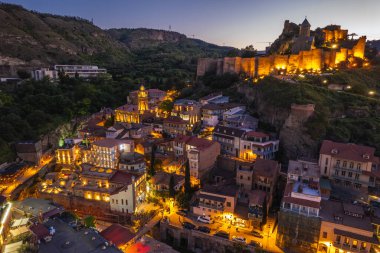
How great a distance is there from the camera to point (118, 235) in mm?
28016

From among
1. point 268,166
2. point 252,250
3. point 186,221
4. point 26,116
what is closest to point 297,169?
point 268,166

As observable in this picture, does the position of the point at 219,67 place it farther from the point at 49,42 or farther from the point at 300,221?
the point at 49,42

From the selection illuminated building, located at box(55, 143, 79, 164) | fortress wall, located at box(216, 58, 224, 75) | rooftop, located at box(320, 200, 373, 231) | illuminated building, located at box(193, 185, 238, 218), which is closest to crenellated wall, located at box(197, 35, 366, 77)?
fortress wall, located at box(216, 58, 224, 75)

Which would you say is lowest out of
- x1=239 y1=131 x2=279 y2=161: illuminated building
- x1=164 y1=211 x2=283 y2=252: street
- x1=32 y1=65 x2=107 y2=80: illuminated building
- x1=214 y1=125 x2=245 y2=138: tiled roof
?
x1=164 y1=211 x2=283 y2=252: street

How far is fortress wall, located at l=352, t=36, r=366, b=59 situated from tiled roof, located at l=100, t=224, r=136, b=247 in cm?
6002

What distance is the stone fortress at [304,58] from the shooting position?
2405 inches

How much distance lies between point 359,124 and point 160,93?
41.2 m

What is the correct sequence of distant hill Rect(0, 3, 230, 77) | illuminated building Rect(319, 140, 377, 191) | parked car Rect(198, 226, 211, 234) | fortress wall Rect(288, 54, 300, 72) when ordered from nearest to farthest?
1. parked car Rect(198, 226, 211, 234)
2. illuminated building Rect(319, 140, 377, 191)
3. fortress wall Rect(288, 54, 300, 72)
4. distant hill Rect(0, 3, 230, 77)

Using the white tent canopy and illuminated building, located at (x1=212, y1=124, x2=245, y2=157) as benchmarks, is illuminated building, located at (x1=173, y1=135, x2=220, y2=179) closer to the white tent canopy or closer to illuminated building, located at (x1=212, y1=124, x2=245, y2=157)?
illuminated building, located at (x1=212, y1=124, x2=245, y2=157)

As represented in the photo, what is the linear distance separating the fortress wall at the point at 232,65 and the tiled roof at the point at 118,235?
1835 inches

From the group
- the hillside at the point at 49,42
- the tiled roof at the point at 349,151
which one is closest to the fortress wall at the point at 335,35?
the tiled roof at the point at 349,151

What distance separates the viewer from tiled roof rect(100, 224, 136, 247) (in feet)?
89.4

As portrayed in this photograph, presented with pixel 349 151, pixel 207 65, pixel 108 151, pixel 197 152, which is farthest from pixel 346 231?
pixel 207 65

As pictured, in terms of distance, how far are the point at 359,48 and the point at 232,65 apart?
27.2 meters
